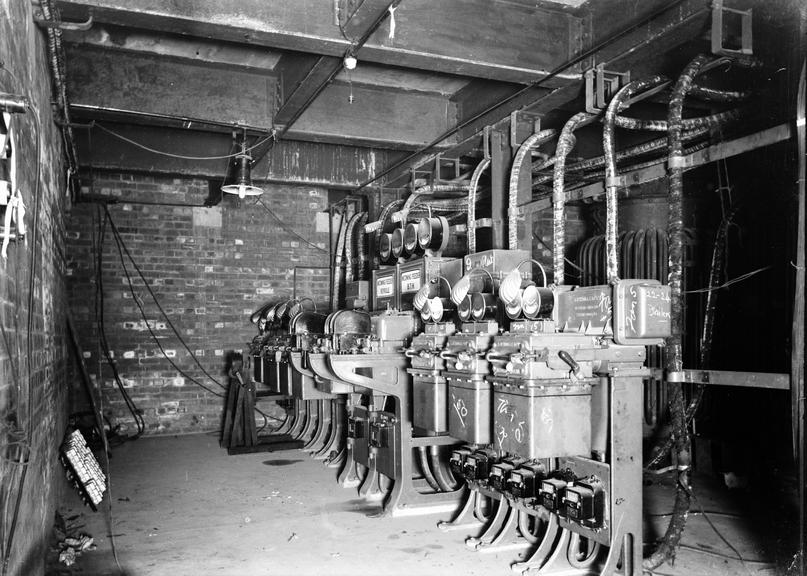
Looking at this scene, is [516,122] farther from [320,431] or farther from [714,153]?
[320,431]

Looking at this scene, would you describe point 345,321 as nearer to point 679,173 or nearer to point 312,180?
point 312,180

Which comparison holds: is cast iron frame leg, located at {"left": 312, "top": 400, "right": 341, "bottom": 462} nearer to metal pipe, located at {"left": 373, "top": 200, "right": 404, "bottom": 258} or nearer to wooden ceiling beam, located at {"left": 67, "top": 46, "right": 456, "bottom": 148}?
metal pipe, located at {"left": 373, "top": 200, "right": 404, "bottom": 258}

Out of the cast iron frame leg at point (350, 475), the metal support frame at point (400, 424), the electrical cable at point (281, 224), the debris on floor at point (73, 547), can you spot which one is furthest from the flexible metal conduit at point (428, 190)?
the debris on floor at point (73, 547)

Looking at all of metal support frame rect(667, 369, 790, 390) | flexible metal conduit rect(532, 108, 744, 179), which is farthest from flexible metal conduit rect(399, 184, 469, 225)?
metal support frame rect(667, 369, 790, 390)

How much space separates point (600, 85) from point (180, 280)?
6187 mm

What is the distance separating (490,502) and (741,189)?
362cm

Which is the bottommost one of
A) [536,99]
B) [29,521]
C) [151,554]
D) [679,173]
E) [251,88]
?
[151,554]

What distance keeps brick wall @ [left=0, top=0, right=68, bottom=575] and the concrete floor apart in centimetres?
66

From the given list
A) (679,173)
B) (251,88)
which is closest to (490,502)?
(679,173)

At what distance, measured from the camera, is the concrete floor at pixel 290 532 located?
152 inches

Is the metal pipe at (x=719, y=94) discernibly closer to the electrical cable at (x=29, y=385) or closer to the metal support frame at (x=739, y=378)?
the metal support frame at (x=739, y=378)

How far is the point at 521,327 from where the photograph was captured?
393 cm

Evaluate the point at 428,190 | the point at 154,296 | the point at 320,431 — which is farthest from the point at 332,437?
the point at 154,296

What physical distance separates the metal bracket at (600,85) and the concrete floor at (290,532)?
9.30 feet
